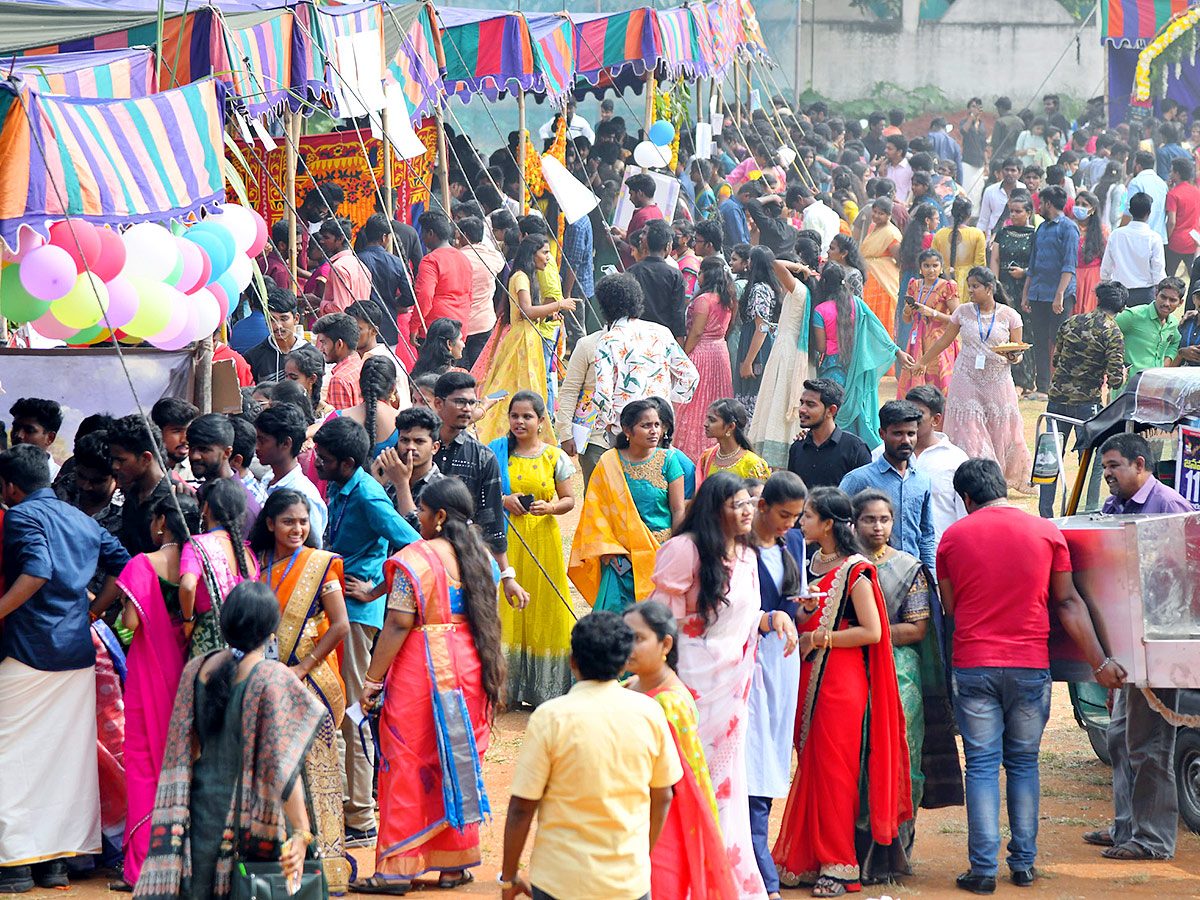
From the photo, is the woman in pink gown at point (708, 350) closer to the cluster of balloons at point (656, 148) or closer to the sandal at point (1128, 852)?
the sandal at point (1128, 852)

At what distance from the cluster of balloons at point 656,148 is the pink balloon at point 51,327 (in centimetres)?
1048

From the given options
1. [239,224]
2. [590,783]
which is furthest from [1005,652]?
[239,224]

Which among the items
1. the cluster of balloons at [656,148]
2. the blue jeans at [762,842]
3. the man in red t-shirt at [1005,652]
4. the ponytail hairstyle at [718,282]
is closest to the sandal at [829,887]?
the blue jeans at [762,842]

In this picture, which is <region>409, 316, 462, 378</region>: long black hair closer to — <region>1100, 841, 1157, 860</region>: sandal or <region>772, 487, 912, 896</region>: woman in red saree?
<region>772, 487, 912, 896</region>: woman in red saree

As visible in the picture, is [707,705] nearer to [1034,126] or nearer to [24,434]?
[24,434]

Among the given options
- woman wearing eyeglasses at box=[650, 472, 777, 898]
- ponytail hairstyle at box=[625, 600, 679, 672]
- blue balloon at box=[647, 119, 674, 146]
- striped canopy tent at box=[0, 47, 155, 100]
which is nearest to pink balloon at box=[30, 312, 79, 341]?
striped canopy tent at box=[0, 47, 155, 100]

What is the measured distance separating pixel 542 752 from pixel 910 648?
208cm

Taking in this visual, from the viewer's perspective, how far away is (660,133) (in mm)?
17484

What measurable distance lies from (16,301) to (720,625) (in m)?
2.95

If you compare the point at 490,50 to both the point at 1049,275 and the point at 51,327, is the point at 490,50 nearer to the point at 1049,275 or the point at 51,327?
the point at 1049,275

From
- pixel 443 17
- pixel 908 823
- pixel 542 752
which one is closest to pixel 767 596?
pixel 908 823

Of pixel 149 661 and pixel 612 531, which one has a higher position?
pixel 612 531

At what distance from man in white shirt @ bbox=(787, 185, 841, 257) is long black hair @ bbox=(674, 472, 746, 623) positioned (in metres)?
11.1

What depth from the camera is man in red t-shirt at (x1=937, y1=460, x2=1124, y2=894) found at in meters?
5.12
